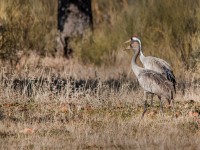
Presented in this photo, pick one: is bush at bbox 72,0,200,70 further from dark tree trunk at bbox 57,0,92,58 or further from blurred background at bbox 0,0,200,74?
dark tree trunk at bbox 57,0,92,58

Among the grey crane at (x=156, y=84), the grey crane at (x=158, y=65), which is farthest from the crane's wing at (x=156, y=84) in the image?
the grey crane at (x=158, y=65)

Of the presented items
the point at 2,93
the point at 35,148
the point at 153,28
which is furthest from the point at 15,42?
the point at 35,148

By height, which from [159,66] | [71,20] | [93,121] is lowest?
[93,121]

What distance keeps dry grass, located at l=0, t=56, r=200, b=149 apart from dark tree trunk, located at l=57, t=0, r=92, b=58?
813cm

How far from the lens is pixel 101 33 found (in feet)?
77.8

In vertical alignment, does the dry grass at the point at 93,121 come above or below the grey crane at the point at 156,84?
below

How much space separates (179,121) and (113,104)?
2306 millimetres

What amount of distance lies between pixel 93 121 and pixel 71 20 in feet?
42.1

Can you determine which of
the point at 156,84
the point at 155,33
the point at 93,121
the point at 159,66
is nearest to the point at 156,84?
the point at 156,84

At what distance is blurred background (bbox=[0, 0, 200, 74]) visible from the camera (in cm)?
1862

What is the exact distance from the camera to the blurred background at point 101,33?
18.6 metres

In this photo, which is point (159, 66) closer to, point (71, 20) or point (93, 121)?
point (93, 121)

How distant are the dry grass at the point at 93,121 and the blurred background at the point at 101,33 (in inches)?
117

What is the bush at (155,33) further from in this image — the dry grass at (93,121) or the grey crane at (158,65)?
the grey crane at (158,65)
